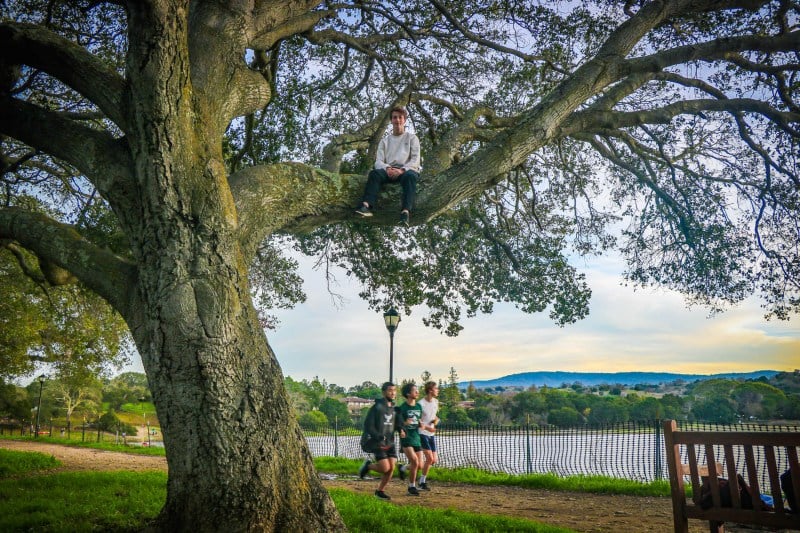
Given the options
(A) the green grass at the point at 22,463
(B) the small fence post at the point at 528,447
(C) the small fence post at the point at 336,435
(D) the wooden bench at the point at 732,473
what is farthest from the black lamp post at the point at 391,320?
(C) the small fence post at the point at 336,435

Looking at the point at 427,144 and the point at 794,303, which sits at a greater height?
the point at 427,144

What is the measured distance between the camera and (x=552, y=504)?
320 inches

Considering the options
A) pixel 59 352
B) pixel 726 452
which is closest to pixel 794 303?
pixel 726 452

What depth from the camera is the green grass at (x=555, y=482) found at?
923cm

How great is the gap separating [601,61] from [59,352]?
2062 centimetres

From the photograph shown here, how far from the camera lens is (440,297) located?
37.1 ft

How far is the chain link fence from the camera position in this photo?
11953 millimetres

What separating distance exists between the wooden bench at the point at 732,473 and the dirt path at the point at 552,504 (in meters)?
1.83

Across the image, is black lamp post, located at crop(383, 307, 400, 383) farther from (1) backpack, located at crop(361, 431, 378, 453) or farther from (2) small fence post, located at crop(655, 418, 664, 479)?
(2) small fence post, located at crop(655, 418, 664, 479)

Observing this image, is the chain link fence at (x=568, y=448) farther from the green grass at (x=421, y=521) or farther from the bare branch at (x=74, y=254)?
the bare branch at (x=74, y=254)

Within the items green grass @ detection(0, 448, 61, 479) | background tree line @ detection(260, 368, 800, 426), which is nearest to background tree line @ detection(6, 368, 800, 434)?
background tree line @ detection(260, 368, 800, 426)

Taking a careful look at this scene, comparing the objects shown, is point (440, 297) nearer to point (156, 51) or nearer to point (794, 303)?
point (794, 303)

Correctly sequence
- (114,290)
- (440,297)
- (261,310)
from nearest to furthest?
(114,290) → (440,297) → (261,310)

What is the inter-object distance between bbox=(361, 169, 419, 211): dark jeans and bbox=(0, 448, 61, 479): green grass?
10121mm
